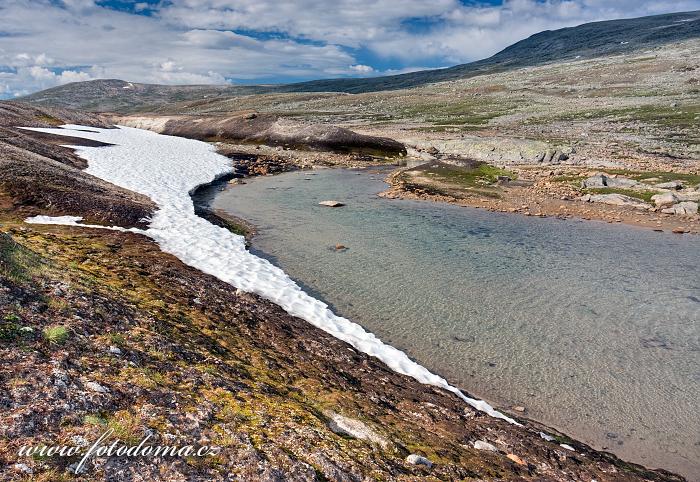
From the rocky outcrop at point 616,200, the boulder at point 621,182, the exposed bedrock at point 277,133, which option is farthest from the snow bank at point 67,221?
the exposed bedrock at point 277,133

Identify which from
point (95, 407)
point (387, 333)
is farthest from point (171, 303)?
point (387, 333)

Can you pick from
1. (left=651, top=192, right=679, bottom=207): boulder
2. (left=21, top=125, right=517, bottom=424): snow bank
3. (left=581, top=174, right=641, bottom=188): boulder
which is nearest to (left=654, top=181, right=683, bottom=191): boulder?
(left=581, top=174, right=641, bottom=188): boulder

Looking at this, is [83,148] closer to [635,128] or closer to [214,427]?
[214,427]

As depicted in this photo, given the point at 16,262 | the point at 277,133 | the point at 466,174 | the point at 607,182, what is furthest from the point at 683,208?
the point at 277,133

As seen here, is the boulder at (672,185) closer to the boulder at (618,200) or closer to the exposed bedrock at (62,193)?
the boulder at (618,200)

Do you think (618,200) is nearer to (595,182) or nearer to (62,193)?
(595,182)
